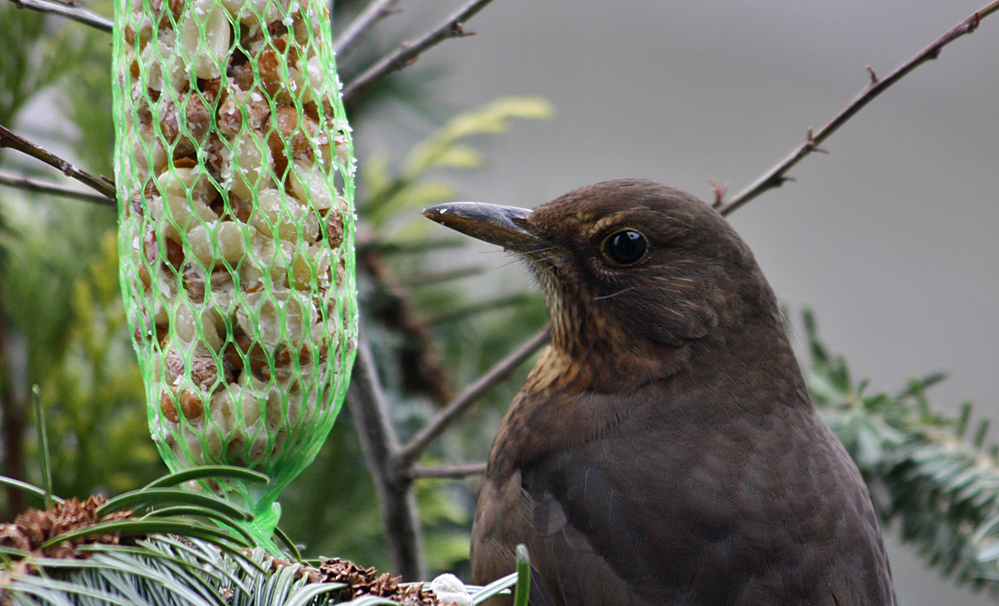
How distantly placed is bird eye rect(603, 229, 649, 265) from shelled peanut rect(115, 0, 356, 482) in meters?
0.89

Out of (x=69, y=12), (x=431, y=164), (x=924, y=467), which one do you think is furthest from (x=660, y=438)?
(x=69, y=12)

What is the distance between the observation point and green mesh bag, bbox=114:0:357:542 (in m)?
1.37

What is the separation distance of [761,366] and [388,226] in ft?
4.69

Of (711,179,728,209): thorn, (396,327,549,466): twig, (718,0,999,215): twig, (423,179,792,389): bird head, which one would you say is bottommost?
(396,327,549,466): twig

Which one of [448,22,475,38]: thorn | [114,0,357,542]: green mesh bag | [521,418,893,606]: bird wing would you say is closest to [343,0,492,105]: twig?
[448,22,475,38]: thorn

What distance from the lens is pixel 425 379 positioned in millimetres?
3078

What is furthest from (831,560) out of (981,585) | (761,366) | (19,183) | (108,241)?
(108,241)

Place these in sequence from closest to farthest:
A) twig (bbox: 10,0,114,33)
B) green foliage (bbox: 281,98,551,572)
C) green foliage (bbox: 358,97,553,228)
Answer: twig (bbox: 10,0,114,33) → green foliage (bbox: 281,98,551,572) → green foliage (bbox: 358,97,553,228)

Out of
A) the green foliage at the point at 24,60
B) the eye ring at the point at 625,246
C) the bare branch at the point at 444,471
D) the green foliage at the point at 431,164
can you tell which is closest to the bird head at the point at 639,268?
the eye ring at the point at 625,246

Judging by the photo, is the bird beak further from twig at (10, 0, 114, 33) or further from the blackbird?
twig at (10, 0, 114, 33)

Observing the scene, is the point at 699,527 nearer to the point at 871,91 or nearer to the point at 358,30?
the point at 871,91

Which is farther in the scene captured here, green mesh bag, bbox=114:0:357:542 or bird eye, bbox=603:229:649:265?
bird eye, bbox=603:229:649:265

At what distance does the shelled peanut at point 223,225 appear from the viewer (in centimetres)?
137

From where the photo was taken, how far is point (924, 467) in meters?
2.53
